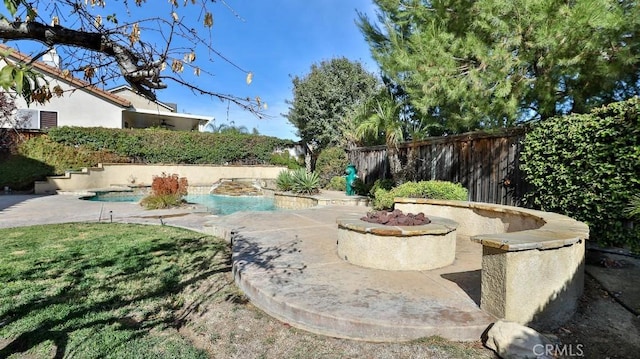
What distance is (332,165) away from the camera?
1612 centimetres

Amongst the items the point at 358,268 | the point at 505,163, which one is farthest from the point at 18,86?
the point at 505,163

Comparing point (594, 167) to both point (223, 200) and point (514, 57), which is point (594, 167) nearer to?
point (514, 57)

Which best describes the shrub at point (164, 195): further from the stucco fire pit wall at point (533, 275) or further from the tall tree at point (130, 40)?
the stucco fire pit wall at point (533, 275)

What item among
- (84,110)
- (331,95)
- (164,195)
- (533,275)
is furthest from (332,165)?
(84,110)

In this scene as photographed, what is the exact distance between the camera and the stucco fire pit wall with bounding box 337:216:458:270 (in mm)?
4043

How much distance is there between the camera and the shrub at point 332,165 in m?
16.0

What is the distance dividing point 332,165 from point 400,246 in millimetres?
12183

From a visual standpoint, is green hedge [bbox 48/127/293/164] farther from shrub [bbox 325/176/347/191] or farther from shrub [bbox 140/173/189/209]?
shrub [bbox 140/173/189/209]

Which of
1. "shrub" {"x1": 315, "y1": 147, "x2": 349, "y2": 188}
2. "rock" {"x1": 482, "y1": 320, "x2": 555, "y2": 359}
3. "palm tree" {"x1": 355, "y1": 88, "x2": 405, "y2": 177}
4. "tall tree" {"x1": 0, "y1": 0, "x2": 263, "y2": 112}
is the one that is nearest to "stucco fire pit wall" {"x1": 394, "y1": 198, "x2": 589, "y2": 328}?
"rock" {"x1": 482, "y1": 320, "x2": 555, "y2": 359}

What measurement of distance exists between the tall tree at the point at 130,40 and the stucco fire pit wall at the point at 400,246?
98.7 inches

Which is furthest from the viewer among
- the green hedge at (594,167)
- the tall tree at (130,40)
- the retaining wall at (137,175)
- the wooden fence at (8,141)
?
the retaining wall at (137,175)

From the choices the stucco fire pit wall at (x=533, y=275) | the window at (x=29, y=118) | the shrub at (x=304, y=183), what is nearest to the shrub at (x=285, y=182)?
the shrub at (x=304, y=183)

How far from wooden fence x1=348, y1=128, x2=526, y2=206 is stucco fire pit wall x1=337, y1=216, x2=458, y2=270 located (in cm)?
316

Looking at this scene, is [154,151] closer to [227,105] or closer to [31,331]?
[31,331]
